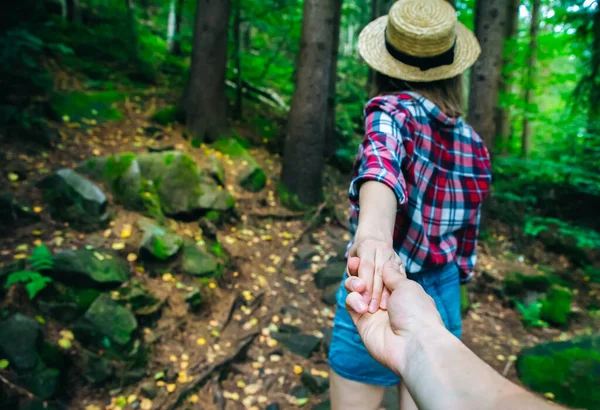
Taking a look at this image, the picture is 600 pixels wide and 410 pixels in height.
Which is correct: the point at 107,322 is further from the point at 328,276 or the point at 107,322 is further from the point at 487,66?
the point at 487,66

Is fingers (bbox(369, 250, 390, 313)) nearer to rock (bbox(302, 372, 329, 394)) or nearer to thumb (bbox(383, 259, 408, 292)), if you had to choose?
thumb (bbox(383, 259, 408, 292))

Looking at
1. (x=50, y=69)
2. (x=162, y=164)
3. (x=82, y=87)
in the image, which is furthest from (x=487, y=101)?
(x=50, y=69)

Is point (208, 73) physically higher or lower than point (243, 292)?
higher

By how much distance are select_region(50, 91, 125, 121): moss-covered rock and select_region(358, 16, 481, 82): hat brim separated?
4.92m

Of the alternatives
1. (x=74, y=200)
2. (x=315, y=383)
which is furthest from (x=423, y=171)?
(x=74, y=200)

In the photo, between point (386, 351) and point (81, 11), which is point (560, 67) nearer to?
point (81, 11)

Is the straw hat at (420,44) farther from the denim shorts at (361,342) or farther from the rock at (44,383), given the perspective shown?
the rock at (44,383)

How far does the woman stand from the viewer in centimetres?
158

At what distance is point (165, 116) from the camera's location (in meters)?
6.40

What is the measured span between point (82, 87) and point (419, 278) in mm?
6485

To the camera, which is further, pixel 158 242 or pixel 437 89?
pixel 158 242

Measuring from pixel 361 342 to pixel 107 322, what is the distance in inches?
99.3

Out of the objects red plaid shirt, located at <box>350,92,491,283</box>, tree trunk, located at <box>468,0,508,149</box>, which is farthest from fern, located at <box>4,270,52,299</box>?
tree trunk, located at <box>468,0,508,149</box>

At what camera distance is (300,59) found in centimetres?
601
